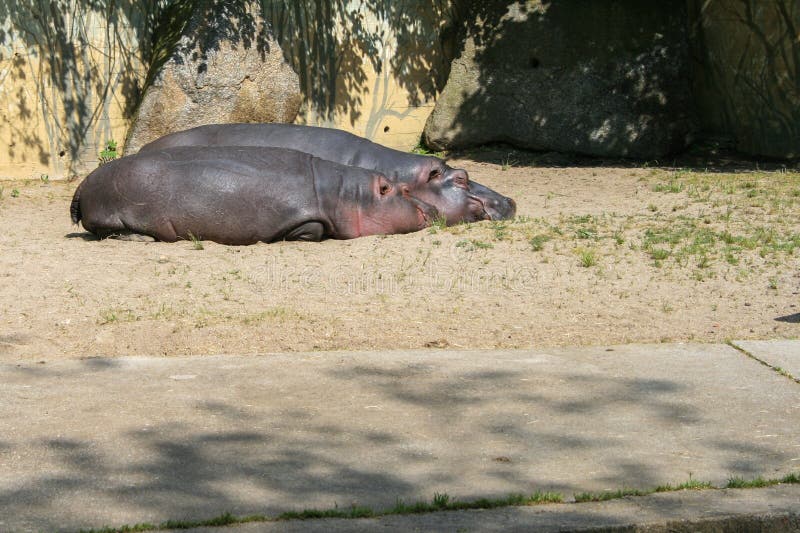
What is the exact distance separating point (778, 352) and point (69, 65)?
27.7 ft

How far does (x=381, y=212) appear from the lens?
884 centimetres

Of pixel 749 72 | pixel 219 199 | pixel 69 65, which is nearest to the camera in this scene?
pixel 219 199

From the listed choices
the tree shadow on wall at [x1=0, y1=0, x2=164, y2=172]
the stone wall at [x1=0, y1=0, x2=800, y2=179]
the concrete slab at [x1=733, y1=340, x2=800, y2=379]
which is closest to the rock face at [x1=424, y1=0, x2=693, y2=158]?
→ the stone wall at [x1=0, y1=0, x2=800, y2=179]

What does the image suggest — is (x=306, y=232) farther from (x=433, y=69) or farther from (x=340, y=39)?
(x=433, y=69)

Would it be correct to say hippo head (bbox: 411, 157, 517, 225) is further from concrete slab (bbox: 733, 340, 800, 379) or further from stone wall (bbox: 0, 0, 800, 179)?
concrete slab (bbox: 733, 340, 800, 379)

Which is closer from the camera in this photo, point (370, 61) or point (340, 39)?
point (340, 39)

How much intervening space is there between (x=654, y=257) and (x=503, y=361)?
8.51 feet

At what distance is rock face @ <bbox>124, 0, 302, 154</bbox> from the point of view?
11.2 meters

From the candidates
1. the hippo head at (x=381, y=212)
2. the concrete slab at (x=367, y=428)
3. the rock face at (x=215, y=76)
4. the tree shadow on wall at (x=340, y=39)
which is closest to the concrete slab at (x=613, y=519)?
the concrete slab at (x=367, y=428)

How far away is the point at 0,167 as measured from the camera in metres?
11.4

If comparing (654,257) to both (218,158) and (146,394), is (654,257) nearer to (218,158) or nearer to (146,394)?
(218,158)

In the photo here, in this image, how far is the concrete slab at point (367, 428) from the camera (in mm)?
3619

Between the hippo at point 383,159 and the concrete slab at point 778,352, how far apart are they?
397 centimetres

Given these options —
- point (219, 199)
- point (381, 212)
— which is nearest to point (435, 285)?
point (381, 212)
